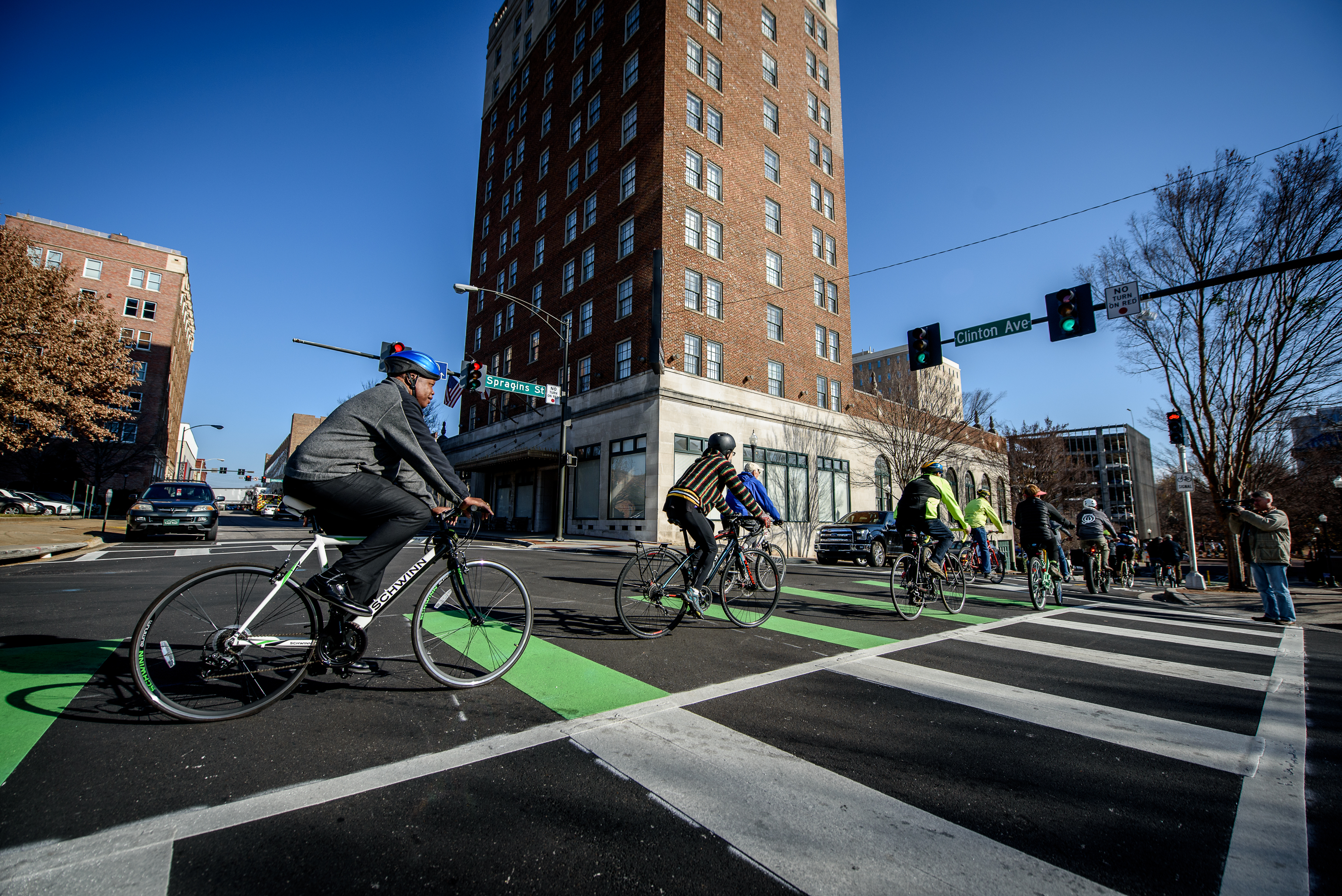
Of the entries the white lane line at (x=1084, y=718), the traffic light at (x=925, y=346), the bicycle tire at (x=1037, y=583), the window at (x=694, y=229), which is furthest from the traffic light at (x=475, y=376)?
Result: the white lane line at (x=1084, y=718)

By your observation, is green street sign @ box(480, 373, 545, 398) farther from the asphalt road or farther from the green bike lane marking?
the green bike lane marking

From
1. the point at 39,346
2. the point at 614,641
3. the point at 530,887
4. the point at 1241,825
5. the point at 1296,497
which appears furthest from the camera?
the point at 1296,497

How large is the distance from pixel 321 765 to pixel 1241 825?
3.54 meters

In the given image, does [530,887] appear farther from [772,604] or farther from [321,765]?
[772,604]

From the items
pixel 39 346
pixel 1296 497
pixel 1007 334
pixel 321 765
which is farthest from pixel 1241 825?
pixel 1296 497

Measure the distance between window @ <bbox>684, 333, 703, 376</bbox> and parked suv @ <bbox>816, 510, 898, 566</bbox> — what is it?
921 centimetres

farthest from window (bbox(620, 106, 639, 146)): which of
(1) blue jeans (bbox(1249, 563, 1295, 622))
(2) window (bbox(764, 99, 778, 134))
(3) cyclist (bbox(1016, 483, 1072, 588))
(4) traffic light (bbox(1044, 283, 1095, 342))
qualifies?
(1) blue jeans (bbox(1249, 563, 1295, 622))

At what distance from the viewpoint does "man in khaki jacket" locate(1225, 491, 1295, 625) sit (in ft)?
25.1

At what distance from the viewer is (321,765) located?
2365mm

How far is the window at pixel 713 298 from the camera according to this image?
25.8 metres

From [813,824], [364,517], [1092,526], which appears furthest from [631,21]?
[813,824]

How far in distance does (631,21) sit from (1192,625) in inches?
1294

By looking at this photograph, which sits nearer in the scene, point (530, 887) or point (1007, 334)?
point (530, 887)

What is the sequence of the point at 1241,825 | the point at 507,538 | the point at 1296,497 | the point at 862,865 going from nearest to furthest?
the point at 862,865 < the point at 1241,825 < the point at 507,538 < the point at 1296,497
